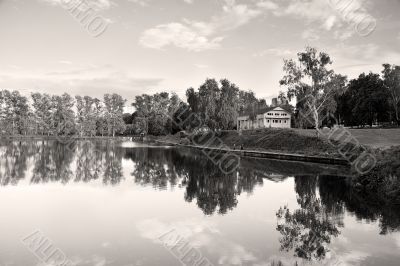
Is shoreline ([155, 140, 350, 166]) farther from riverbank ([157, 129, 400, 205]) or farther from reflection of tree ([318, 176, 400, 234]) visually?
reflection of tree ([318, 176, 400, 234])

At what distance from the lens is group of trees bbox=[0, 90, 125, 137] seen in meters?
131

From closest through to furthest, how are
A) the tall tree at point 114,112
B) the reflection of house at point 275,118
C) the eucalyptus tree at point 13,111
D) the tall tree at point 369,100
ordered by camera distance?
1. the tall tree at point 369,100
2. the reflection of house at point 275,118
3. the eucalyptus tree at point 13,111
4. the tall tree at point 114,112

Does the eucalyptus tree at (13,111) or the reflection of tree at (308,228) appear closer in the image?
the reflection of tree at (308,228)

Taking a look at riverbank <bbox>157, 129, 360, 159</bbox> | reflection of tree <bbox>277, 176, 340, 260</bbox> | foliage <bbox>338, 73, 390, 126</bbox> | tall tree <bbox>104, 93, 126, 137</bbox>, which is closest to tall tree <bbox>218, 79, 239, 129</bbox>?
riverbank <bbox>157, 129, 360, 159</bbox>

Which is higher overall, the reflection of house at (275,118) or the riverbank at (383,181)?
the reflection of house at (275,118)

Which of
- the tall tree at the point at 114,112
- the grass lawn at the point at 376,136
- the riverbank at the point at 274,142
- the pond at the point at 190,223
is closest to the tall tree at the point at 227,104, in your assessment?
the riverbank at the point at 274,142

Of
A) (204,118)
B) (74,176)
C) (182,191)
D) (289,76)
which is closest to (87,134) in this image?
(204,118)

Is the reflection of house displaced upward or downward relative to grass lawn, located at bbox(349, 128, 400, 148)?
upward

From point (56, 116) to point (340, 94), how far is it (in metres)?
112

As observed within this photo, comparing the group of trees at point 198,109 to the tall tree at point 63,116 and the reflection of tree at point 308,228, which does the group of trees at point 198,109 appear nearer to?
the tall tree at point 63,116

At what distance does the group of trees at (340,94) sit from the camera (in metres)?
56.2

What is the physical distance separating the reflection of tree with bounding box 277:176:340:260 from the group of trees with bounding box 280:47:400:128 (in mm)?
37818

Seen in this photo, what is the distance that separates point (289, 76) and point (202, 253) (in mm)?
49896

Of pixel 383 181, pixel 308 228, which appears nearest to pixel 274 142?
pixel 383 181
